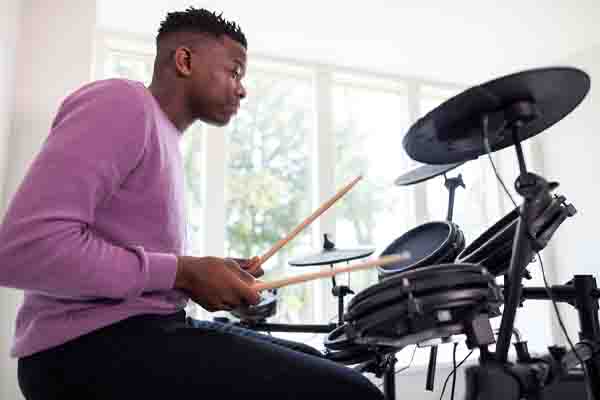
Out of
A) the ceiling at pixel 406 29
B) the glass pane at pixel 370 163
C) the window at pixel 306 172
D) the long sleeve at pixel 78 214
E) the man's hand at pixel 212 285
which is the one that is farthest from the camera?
the glass pane at pixel 370 163

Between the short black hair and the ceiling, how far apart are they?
5.60ft

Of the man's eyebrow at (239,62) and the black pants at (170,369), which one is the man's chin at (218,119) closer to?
the man's eyebrow at (239,62)

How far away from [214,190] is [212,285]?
2.12 metres

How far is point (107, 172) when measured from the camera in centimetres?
69

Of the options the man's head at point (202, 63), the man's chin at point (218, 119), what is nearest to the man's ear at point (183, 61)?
the man's head at point (202, 63)

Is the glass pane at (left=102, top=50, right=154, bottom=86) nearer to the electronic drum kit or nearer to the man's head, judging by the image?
the man's head

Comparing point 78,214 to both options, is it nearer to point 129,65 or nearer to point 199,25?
point 199,25

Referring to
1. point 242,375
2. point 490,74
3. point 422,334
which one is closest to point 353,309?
point 422,334

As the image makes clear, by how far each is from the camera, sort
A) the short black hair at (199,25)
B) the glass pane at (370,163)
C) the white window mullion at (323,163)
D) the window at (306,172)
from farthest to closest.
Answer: the glass pane at (370,163)
the white window mullion at (323,163)
the window at (306,172)
the short black hair at (199,25)

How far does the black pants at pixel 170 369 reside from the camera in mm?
668

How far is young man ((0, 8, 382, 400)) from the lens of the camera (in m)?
0.64

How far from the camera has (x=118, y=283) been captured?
2.19 feet

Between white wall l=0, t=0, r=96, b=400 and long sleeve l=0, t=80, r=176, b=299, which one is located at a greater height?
white wall l=0, t=0, r=96, b=400


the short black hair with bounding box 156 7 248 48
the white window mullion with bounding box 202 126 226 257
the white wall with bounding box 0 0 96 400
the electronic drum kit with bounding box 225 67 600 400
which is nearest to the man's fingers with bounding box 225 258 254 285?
the electronic drum kit with bounding box 225 67 600 400
